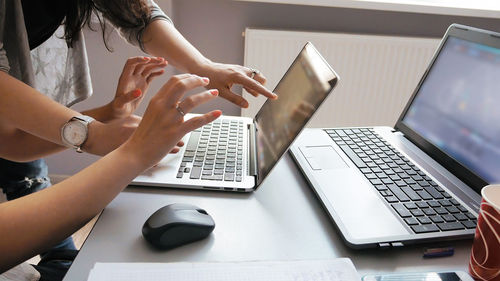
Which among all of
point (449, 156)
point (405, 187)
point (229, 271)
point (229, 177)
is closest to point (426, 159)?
point (449, 156)

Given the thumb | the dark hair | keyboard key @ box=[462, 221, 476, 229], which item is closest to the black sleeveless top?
the dark hair

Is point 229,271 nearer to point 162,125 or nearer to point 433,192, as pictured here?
point 162,125

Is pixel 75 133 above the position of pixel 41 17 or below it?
below

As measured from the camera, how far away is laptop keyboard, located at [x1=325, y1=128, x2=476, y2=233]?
1.93 ft

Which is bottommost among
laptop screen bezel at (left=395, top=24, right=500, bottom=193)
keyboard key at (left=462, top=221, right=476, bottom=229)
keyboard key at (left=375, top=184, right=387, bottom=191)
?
keyboard key at (left=462, top=221, right=476, bottom=229)

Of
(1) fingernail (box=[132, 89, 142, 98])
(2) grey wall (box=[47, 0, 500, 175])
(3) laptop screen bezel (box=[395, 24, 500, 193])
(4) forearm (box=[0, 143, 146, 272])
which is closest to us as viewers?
(4) forearm (box=[0, 143, 146, 272])

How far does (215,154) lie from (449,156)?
17.7 inches

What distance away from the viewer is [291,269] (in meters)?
0.50

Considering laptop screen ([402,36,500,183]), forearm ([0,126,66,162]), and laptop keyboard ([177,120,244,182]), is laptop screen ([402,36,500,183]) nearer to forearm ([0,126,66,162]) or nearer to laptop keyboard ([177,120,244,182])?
laptop keyboard ([177,120,244,182])

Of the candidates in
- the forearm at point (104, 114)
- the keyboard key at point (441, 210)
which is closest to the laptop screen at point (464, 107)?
the keyboard key at point (441, 210)

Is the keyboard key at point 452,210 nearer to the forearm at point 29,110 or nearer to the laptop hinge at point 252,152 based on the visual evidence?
the laptop hinge at point 252,152

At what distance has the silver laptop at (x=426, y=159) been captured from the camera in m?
0.58

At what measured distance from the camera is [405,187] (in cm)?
68

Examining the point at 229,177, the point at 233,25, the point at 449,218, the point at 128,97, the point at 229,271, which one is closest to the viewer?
the point at 229,271
